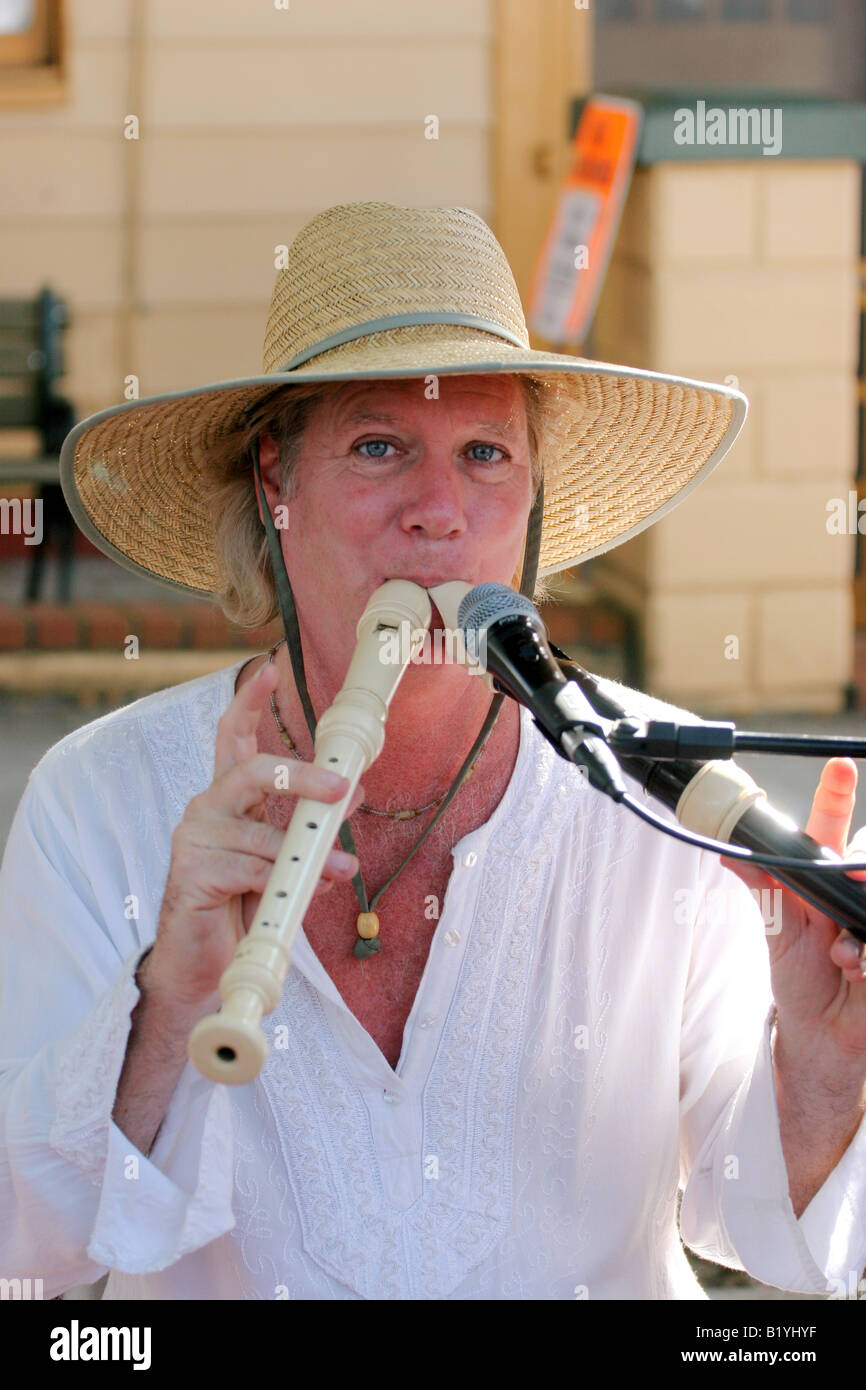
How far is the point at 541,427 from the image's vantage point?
2.03 m

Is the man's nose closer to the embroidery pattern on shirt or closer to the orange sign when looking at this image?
the embroidery pattern on shirt

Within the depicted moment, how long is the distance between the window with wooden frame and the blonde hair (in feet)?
15.1

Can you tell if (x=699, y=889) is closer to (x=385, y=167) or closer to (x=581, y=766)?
(x=581, y=766)

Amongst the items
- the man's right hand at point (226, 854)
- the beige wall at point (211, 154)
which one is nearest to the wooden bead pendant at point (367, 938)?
the man's right hand at point (226, 854)

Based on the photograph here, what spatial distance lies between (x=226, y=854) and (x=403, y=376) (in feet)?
1.94

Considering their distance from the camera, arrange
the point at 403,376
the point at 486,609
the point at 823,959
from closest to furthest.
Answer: the point at 486,609 < the point at 823,959 < the point at 403,376

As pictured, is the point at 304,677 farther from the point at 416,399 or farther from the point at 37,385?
the point at 37,385

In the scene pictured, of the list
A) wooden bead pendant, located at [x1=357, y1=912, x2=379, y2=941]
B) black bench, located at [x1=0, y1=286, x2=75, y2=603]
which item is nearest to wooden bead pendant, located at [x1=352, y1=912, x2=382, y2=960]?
wooden bead pendant, located at [x1=357, y1=912, x2=379, y2=941]

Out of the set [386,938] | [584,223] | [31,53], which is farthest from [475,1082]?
[31,53]

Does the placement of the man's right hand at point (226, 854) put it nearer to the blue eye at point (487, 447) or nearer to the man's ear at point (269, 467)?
the blue eye at point (487, 447)

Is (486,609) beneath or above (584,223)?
beneath

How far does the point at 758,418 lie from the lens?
5.79 metres

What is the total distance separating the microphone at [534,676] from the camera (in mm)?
1187

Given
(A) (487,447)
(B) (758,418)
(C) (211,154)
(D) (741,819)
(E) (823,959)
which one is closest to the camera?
(D) (741,819)
